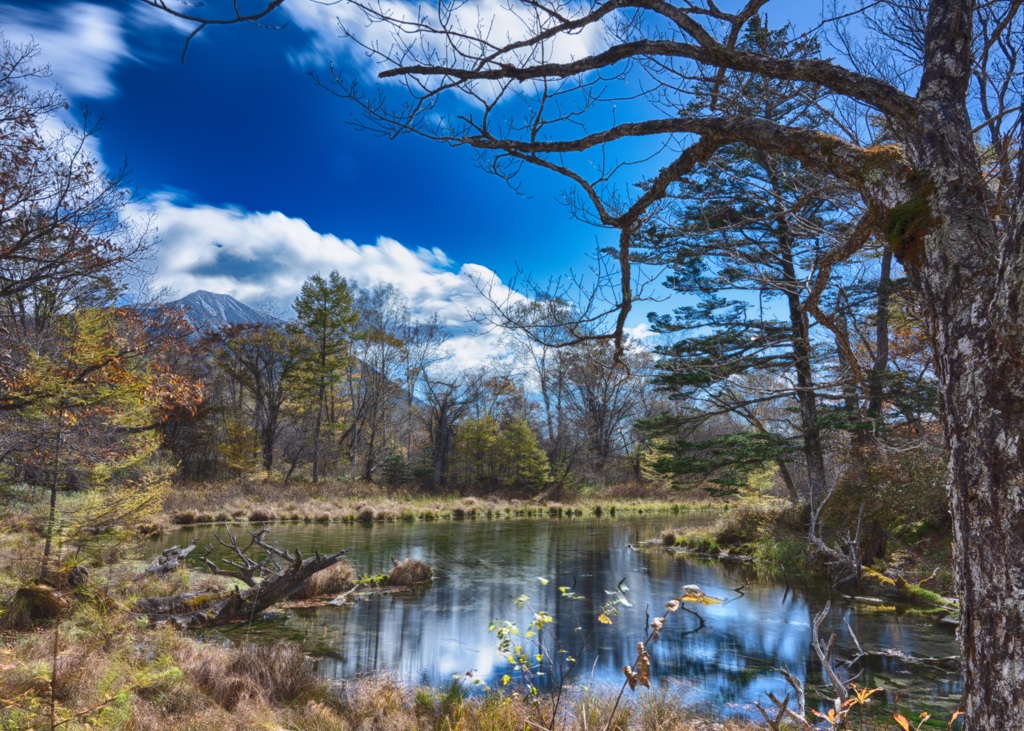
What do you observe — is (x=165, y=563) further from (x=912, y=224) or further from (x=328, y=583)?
(x=912, y=224)

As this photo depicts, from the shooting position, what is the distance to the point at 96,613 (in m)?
5.38

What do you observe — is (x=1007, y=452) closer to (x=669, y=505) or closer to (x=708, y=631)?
(x=708, y=631)

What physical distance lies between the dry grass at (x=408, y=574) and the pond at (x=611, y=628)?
367 mm

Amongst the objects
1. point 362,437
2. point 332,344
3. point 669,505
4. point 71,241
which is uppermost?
point 332,344

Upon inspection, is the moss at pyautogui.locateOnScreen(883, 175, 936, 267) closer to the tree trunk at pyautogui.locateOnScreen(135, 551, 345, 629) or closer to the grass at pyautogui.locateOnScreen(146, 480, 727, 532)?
the tree trunk at pyautogui.locateOnScreen(135, 551, 345, 629)

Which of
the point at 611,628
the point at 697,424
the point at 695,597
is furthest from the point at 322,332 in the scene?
the point at 695,597

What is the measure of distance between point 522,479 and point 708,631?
960 inches

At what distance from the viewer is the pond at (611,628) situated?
20.1 ft

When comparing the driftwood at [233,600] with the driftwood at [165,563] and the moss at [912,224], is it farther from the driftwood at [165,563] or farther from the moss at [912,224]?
the moss at [912,224]

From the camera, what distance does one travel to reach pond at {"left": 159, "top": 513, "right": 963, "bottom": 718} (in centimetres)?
614

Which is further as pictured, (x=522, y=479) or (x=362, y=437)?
(x=362, y=437)

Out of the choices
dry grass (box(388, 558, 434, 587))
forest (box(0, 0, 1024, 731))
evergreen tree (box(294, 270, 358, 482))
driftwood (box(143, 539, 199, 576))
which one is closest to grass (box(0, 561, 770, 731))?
forest (box(0, 0, 1024, 731))

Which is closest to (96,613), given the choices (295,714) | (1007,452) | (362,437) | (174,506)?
(295,714)

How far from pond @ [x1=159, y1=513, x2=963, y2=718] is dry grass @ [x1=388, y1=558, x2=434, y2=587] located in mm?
367
